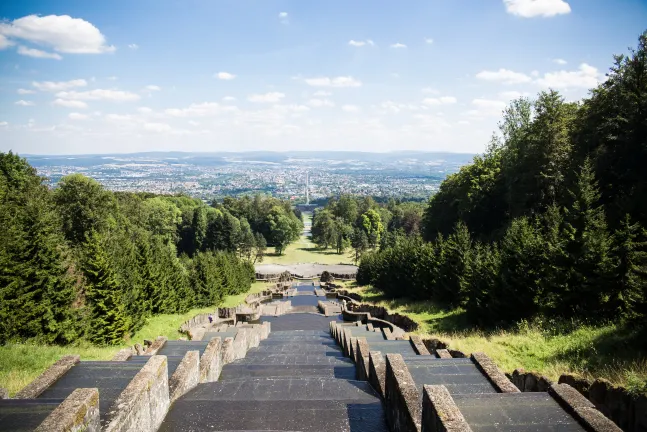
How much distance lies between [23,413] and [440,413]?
15.2 ft

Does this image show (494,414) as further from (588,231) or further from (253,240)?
(253,240)

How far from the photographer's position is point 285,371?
980 cm

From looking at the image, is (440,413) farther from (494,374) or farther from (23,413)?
(23,413)

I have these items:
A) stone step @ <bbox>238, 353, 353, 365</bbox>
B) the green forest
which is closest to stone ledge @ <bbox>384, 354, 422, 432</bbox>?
stone step @ <bbox>238, 353, 353, 365</bbox>

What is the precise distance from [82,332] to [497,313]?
1918 cm

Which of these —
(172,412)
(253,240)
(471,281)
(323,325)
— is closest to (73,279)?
(323,325)

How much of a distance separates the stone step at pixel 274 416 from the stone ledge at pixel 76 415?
1.44 m

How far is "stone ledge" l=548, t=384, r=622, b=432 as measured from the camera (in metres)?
4.55

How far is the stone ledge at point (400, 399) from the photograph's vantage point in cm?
518

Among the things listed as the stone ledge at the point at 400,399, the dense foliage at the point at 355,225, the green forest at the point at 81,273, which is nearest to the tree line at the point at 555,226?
the stone ledge at the point at 400,399

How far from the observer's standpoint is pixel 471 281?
21250 millimetres

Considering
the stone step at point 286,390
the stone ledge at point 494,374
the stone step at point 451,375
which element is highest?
the stone ledge at point 494,374

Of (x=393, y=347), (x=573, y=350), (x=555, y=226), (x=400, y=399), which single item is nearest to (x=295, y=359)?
(x=393, y=347)

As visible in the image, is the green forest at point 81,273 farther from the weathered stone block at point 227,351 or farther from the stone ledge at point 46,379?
the stone ledge at point 46,379
